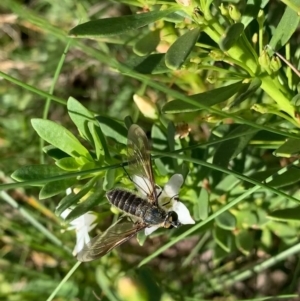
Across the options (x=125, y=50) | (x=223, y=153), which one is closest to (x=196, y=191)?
(x=223, y=153)

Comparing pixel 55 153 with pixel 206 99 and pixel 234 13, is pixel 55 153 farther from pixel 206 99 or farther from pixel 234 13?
pixel 234 13

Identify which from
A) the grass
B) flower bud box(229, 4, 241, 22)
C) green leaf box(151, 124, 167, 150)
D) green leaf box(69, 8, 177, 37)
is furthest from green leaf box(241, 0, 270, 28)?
green leaf box(151, 124, 167, 150)

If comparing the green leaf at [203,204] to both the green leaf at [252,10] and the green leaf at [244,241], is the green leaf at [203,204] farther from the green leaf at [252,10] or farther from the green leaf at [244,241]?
the green leaf at [252,10]

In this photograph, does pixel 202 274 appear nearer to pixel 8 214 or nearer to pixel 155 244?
pixel 155 244

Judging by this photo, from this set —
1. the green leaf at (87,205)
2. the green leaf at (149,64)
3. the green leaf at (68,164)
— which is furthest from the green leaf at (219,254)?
the green leaf at (149,64)

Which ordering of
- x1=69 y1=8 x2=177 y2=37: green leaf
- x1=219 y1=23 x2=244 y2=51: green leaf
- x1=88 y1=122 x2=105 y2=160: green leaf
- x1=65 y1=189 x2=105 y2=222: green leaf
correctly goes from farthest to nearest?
x1=88 y1=122 x2=105 y2=160: green leaf → x1=65 y1=189 x2=105 y2=222: green leaf → x1=69 y1=8 x2=177 y2=37: green leaf → x1=219 y1=23 x2=244 y2=51: green leaf

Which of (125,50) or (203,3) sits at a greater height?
A: (203,3)

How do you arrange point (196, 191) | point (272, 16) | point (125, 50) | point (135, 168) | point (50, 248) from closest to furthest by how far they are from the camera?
1. point (135, 168)
2. point (196, 191)
3. point (272, 16)
4. point (50, 248)
5. point (125, 50)

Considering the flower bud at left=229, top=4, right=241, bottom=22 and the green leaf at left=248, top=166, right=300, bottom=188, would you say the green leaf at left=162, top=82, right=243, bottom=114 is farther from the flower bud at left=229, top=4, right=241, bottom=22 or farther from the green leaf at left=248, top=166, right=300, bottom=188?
the green leaf at left=248, top=166, right=300, bottom=188
